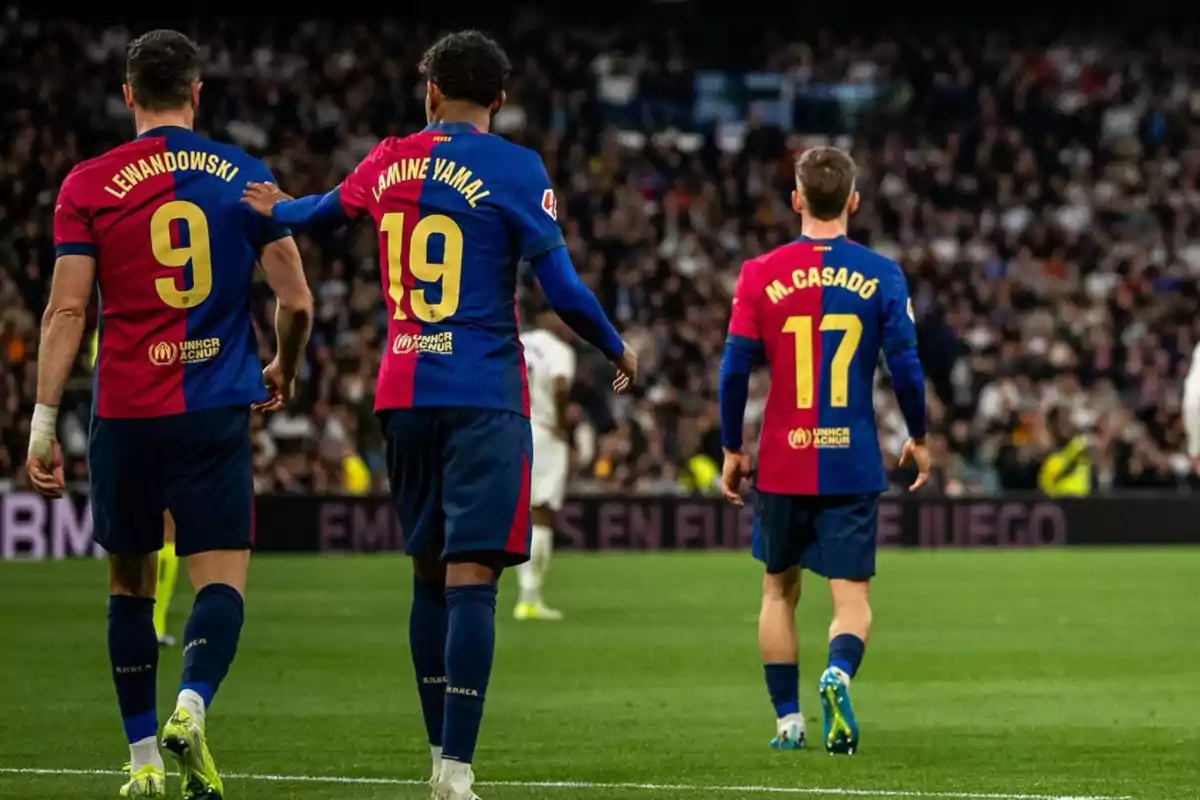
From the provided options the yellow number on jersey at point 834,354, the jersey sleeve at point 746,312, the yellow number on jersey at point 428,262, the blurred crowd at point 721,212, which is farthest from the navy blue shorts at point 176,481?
the blurred crowd at point 721,212

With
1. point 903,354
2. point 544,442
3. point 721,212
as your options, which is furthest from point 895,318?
point 721,212

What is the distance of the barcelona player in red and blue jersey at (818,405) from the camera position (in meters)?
9.01

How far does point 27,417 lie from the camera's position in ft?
83.8

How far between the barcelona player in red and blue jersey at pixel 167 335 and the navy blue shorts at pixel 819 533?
8.26 ft

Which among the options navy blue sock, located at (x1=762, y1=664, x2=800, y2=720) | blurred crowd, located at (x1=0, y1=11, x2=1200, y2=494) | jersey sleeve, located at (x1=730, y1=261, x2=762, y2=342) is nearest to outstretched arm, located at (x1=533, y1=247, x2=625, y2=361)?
jersey sleeve, located at (x1=730, y1=261, x2=762, y2=342)

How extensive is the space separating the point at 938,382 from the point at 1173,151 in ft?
25.4

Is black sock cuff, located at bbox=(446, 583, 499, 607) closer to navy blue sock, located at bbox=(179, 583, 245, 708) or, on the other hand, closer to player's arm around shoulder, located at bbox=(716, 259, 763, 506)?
navy blue sock, located at bbox=(179, 583, 245, 708)

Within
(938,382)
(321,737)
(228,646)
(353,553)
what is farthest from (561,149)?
(228,646)

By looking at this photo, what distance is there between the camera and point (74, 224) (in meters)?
7.12

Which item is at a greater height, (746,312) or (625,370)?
(746,312)

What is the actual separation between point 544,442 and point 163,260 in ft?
34.5

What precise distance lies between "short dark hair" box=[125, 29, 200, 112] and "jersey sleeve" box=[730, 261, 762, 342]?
2.70 meters

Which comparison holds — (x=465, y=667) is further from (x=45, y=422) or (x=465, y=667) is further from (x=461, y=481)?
(x=45, y=422)

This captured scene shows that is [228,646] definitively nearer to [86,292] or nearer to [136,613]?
[136,613]
